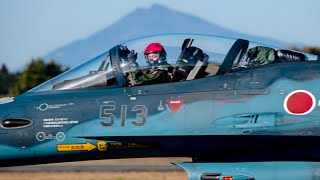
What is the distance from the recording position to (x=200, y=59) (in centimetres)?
1020

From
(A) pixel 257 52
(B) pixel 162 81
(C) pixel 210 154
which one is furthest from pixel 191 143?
(A) pixel 257 52

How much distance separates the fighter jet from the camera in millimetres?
9508

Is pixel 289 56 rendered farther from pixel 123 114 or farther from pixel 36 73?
pixel 36 73

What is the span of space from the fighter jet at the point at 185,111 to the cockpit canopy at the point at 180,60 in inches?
0.6

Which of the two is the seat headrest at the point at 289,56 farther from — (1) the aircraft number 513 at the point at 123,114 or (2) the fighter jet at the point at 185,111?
(1) the aircraft number 513 at the point at 123,114

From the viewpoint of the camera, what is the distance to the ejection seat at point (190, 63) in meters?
10.0

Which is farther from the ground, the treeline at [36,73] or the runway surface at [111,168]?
the treeline at [36,73]

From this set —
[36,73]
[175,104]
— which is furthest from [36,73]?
[175,104]

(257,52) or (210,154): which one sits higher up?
(257,52)

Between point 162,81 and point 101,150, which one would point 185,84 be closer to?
point 162,81

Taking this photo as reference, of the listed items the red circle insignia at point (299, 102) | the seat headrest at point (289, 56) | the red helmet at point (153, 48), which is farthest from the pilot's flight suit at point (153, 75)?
the red circle insignia at point (299, 102)

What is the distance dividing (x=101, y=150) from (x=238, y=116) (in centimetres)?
203

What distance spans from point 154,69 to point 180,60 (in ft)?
1.33

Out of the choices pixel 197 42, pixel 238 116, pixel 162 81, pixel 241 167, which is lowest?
pixel 241 167
